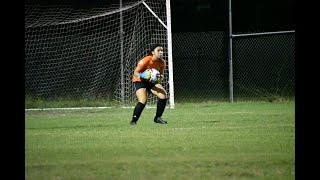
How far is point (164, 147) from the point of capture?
8766 millimetres

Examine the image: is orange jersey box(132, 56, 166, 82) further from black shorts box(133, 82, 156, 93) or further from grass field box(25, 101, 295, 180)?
grass field box(25, 101, 295, 180)

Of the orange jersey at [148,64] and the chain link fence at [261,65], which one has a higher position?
the orange jersey at [148,64]

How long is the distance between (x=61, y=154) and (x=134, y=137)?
2.02 metres

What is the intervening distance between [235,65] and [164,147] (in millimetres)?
12639

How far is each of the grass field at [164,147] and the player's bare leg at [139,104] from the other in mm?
191

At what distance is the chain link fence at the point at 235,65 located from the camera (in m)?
20.9

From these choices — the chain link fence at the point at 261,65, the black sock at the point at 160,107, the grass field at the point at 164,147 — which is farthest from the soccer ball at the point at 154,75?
the chain link fence at the point at 261,65

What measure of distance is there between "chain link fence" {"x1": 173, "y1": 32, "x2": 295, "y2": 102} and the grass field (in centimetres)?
626

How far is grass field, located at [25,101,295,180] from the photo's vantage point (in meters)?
6.64

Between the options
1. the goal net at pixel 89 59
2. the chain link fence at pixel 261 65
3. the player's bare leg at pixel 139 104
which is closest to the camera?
the player's bare leg at pixel 139 104

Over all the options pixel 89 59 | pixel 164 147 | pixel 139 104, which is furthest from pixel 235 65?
pixel 164 147

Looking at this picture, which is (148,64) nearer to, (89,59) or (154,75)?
(154,75)

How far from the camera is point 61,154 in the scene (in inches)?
326

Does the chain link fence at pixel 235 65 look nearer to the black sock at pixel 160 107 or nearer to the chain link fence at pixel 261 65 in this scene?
the chain link fence at pixel 261 65
